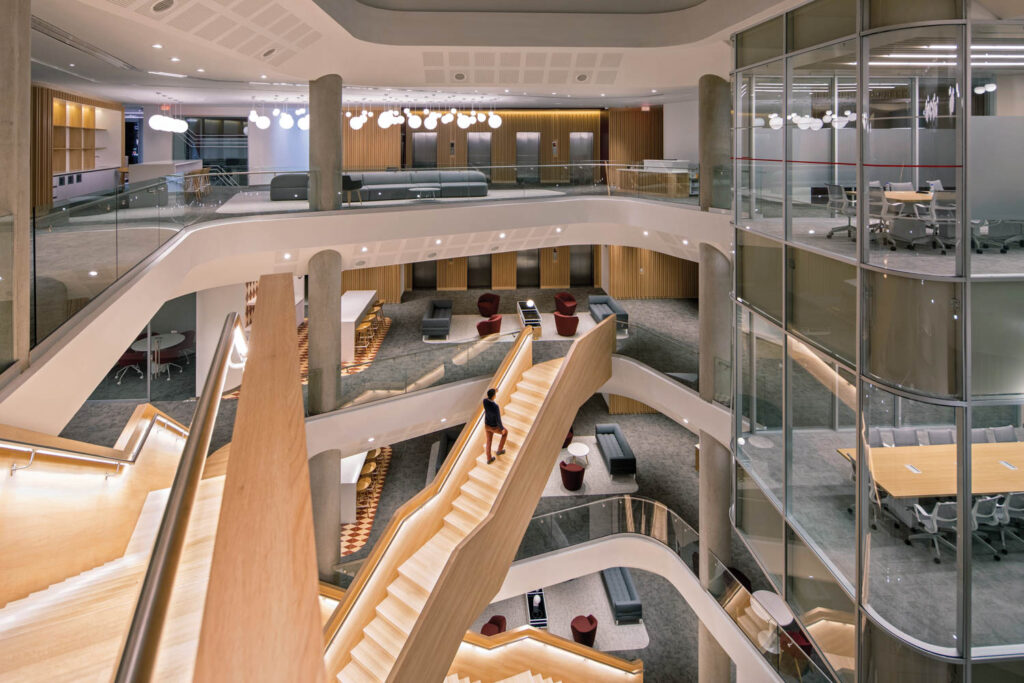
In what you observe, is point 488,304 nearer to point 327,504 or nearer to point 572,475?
point 572,475

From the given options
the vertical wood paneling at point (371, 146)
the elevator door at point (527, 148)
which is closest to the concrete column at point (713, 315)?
the elevator door at point (527, 148)

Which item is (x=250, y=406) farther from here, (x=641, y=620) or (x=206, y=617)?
(x=641, y=620)

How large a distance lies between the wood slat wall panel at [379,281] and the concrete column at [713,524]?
15.0m

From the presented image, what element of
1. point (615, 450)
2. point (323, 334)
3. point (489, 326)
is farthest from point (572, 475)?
point (323, 334)

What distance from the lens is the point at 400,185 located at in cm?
1571

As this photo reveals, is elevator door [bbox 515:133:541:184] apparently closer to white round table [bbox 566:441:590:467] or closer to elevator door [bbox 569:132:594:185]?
elevator door [bbox 569:132:594:185]

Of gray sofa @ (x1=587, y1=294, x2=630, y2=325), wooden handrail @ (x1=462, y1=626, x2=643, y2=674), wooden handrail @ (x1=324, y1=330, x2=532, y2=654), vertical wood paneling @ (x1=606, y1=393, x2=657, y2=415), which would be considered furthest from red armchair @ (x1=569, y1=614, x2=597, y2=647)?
vertical wood paneling @ (x1=606, y1=393, x2=657, y2=415)

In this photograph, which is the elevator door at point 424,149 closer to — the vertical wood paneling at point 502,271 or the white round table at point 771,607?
the vertical wood paneling at point 502,271

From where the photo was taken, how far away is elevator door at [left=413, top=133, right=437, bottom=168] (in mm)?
26047

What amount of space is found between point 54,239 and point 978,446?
768cm

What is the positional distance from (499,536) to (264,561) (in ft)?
34.9

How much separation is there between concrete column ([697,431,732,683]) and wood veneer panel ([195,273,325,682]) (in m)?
13.1

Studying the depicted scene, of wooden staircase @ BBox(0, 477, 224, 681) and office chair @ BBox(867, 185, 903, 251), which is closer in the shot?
wooden staircase @ BBox(0, 477, 224, 681)

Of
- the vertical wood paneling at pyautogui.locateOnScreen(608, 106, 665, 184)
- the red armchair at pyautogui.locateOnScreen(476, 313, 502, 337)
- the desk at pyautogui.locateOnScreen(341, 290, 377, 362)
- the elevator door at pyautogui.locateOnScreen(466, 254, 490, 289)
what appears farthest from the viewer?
the elevator door at pyautogui.locateOnScreen(466, 254, 490, 289)
